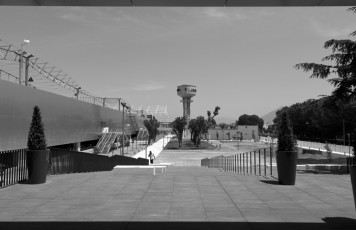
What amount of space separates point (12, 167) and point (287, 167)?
8.39 meters

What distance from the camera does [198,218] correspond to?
6.63m

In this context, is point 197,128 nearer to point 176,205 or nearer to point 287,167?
point 287,167

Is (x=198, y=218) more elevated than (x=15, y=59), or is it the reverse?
(x=15, y=59)

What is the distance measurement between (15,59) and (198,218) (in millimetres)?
19802

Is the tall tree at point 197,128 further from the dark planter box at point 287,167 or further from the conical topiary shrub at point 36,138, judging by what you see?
the conical topiary shrub at point 36,138

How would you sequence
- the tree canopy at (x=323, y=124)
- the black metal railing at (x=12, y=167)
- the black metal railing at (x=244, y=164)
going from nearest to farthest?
1. the black metal railing at (x=12, y=167)
2. the black metal railing at (x=244, y=164)
3. the tree canopy at (x=323, y=124)

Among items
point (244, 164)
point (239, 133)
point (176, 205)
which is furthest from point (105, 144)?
point (239, 133)

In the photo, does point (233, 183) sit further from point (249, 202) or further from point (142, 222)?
point (142, 222)

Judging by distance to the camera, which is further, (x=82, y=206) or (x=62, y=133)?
(x=62, y=133)

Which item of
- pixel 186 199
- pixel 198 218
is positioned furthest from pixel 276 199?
pixel 198 218
